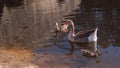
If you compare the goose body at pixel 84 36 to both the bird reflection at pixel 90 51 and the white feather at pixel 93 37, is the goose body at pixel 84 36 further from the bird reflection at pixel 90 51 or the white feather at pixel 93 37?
the bird reflection at pixel 90 51

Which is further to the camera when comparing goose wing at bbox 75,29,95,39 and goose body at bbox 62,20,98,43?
goose wing at bbox 75,29,95,39

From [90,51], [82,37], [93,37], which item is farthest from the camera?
[82,37]

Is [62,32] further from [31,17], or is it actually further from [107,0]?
[107,0]

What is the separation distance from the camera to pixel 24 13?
117ft

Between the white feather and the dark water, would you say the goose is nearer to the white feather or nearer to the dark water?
the white feather

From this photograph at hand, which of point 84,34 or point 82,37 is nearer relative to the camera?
point 84,34

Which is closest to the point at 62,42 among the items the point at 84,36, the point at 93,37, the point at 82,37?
the point at 82,37

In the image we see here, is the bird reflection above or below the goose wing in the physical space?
below

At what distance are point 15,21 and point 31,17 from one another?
6.61ft

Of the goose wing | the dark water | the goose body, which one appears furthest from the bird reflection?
the goose wing

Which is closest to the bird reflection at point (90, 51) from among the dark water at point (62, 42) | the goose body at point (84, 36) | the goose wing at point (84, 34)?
the dark water at point (62, 42)

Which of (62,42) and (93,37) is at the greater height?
(93,37)

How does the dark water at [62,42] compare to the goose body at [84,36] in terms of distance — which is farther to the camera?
the goose body at [84,36]

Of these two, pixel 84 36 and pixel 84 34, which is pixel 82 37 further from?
pixel 84 34
